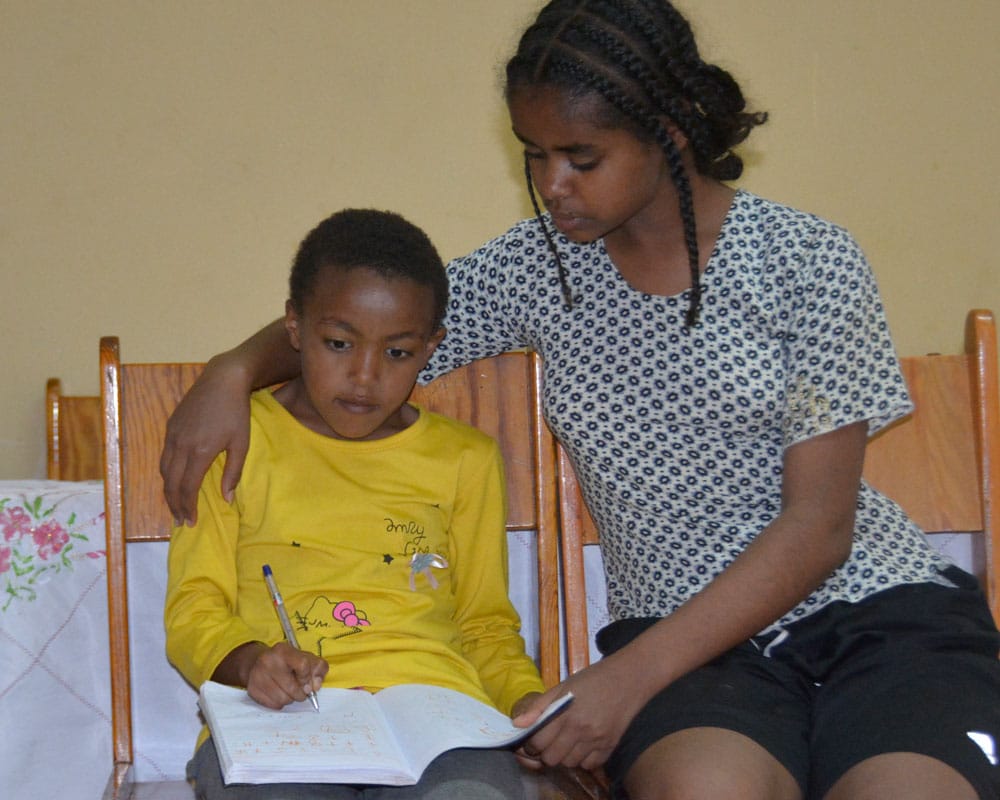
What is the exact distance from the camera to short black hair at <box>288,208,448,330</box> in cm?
148

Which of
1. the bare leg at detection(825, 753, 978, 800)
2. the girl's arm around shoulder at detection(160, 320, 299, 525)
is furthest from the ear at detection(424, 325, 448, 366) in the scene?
the bare leg at detection(825, 753, 978, 800)

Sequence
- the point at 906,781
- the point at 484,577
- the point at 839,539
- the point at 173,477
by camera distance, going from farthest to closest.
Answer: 1. the point at 484,577
2. the point at 173,477
3. the point at 839,539
4. the point at 906,781

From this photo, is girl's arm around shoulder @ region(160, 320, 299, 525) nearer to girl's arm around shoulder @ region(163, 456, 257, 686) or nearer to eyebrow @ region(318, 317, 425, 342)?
girl's arm around shoulder @ region(163, 456, 257, 686)

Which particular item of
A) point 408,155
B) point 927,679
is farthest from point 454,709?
point 408,155

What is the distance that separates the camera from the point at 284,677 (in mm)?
1233

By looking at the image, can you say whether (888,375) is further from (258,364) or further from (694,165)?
(258,364)

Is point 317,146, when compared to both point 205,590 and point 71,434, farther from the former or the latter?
point 205,590

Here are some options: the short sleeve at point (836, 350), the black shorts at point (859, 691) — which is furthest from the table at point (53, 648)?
the short sleeve at point (836, 350)

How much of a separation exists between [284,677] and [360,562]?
0.81 ft

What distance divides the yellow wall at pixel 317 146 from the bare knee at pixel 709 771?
2.05m

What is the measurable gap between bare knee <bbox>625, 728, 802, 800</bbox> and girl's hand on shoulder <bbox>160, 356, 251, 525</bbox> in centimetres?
60

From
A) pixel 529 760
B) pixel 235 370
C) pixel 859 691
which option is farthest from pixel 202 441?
pixel 859 691

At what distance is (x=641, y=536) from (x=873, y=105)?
78.1 inches

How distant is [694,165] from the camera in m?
1.46
